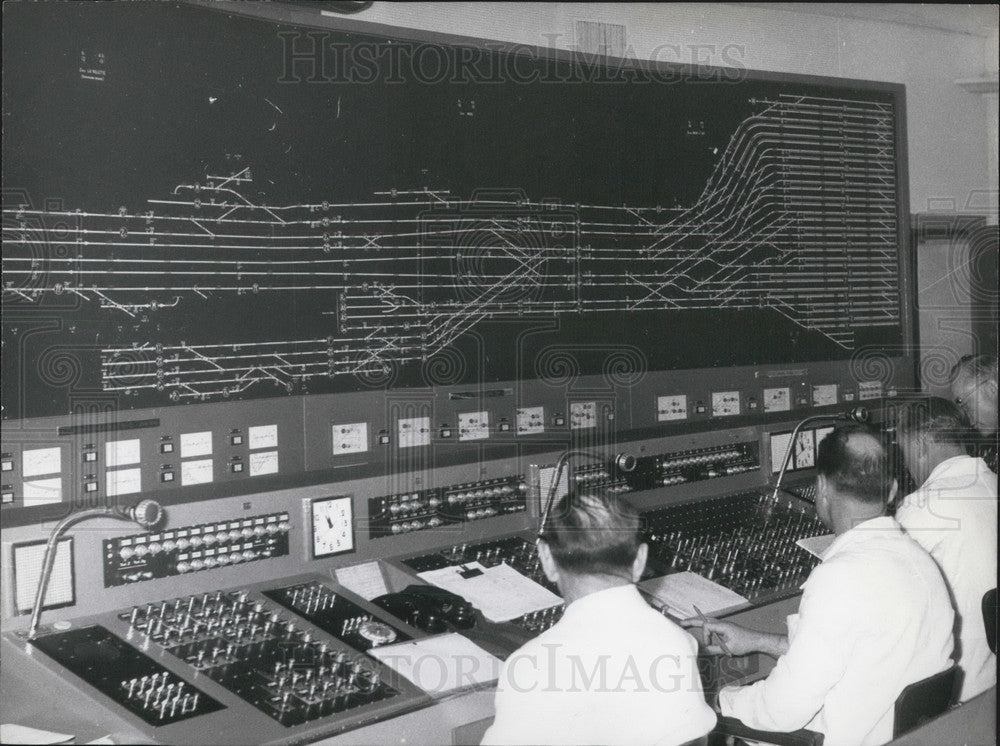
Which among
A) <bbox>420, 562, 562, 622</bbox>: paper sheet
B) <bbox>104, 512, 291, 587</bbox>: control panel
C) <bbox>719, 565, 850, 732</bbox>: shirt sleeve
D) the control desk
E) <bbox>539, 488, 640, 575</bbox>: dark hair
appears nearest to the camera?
<bbox>539, 488, 640, 575</bbox>: dark hair

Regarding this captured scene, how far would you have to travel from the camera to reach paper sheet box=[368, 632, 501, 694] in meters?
2.10

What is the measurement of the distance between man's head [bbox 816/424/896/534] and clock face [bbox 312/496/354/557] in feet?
4.16

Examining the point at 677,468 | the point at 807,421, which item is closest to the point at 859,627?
the point at 677,468

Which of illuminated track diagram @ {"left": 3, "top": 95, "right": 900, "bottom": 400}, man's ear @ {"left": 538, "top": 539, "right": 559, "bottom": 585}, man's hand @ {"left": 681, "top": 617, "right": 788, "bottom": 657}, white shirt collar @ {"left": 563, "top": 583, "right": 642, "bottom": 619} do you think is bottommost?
man's hand @ {"left": 681, "top": 617, "right": 788, "bottom": 657}

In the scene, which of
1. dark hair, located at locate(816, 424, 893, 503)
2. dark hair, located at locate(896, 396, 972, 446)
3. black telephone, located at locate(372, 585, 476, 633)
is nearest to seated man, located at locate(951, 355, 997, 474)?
dark hair, located at locate(896, 396, 972, 446)

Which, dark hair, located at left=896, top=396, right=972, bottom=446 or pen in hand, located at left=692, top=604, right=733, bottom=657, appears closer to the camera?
pen in hand, located at left=692, top=604, right=733, bottom=657

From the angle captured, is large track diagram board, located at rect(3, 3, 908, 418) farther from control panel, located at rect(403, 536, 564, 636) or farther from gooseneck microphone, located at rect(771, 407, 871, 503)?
control panel, located at rect(403, 536, 564, 636)

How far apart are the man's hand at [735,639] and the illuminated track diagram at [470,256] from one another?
114cm

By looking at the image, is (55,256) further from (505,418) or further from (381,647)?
(505,418)

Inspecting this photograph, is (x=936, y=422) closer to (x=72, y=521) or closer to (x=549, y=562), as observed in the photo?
(x=549, y=562)

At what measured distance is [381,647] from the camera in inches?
86.9

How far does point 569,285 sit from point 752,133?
1085mm

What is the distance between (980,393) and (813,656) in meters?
2.24

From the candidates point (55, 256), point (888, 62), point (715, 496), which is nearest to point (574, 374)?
point (715, 496)
